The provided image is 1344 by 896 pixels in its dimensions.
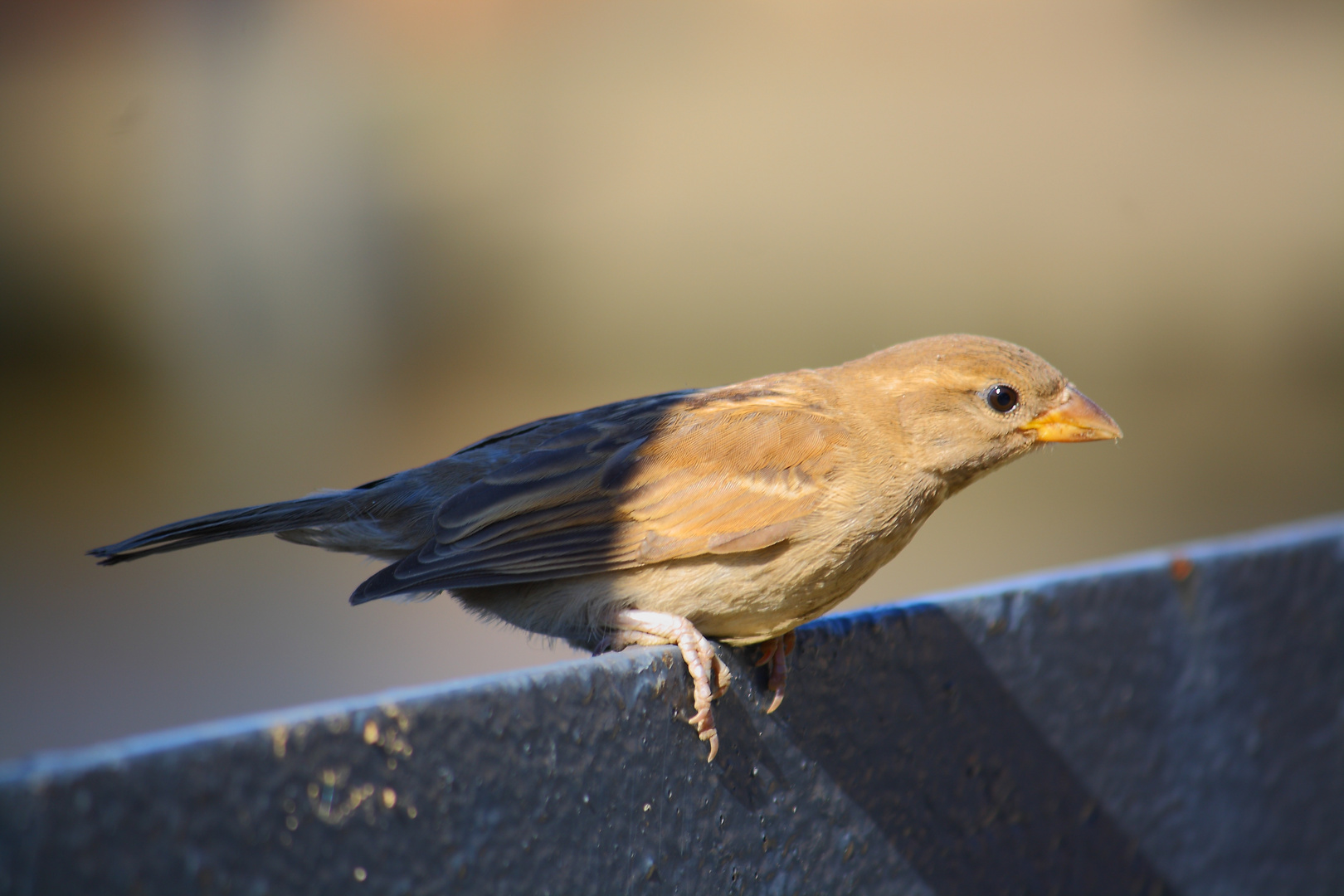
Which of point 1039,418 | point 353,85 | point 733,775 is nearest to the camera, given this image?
point 733,775

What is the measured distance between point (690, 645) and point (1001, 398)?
1172 millimetres

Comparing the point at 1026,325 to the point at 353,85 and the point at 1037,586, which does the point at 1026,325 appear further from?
the point at 1037,586

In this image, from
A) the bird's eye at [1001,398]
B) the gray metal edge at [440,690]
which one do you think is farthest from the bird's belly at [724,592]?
the bird's eye at [1001,398]

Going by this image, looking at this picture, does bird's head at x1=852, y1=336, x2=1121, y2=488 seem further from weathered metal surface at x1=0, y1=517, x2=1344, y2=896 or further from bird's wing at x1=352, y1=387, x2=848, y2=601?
weathered metal surface at x1=0, y1=517, x2=1344, y2=896

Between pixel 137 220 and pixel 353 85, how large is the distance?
9.50 feet

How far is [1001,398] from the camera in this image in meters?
3.33

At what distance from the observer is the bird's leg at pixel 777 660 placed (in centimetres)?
251

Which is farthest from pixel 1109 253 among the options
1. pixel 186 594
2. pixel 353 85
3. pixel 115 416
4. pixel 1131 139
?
pixel 115 416

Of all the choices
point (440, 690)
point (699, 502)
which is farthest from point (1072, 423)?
point (440, 690)

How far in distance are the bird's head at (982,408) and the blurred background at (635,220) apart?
29.8ft

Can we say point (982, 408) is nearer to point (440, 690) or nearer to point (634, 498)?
point (634, 498)

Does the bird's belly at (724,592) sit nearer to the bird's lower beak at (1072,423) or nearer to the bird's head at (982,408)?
the bird's head at (982,408)

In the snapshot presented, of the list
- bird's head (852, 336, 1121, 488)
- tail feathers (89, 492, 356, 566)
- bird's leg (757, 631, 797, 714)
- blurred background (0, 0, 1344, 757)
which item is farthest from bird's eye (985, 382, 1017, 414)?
blurred background (0, 0, 1344, 757)

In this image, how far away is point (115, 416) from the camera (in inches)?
582
